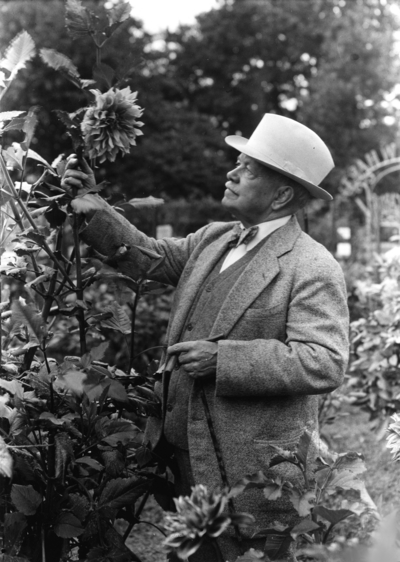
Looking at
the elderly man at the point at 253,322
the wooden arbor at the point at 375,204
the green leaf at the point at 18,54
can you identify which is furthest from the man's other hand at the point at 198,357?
the wooden arbor at the point at 375,204

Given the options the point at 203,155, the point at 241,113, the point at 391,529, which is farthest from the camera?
the point at 241,113

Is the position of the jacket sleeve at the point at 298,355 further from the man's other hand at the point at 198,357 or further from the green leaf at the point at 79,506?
the green leaf at the point at 79,506

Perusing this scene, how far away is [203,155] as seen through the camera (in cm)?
1803

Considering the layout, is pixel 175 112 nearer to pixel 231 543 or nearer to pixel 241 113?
pixel 241 113

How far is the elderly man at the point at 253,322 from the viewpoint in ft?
6.24

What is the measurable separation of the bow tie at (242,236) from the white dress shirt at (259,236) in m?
0.01

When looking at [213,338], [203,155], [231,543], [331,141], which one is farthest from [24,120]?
[331,141]

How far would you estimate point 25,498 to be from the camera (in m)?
1.75

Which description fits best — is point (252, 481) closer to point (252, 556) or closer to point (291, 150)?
point (252, 556)

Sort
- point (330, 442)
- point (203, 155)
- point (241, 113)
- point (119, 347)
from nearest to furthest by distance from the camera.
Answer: point (330, 442) < point (119, 347) < point (203, 155) < point (241, 113)

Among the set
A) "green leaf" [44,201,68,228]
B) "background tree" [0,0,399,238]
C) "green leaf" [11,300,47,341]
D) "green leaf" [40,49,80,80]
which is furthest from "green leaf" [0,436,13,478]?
"background tree" [0,0,399,238]

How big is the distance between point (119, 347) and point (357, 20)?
1797 cm

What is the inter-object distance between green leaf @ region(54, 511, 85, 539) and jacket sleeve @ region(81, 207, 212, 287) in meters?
0.72

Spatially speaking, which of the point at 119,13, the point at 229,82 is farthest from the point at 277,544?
the point at 229,82
